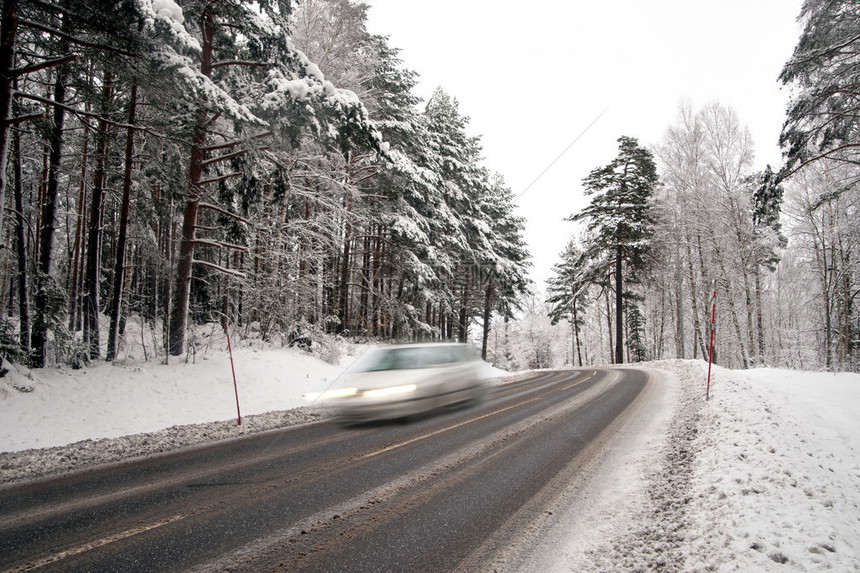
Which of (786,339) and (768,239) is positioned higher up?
(768,239)

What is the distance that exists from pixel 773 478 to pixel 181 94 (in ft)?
36.9

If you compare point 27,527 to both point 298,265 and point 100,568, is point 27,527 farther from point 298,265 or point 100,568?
point 298,265

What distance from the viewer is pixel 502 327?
61.7m

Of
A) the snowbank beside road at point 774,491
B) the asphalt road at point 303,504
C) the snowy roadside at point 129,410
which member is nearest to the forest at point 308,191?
the snowy roadside at point 129,410

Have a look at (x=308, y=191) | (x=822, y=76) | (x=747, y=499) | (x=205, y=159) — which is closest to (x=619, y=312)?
(x=822, y=76)

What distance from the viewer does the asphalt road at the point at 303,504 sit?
119 inches

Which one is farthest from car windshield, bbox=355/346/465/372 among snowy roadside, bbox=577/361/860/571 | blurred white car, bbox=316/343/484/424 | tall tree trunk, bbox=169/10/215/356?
tall tree trunk, bbox=169/10/215/356

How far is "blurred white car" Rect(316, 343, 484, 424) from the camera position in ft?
21.7

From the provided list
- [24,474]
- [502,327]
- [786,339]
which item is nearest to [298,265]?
[24,474]

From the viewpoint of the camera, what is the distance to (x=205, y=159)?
12227 millimetres

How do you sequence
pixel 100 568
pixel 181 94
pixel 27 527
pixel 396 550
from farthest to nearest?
pixel 181 94 → pixel 27 527 → pixel 396 550 → pixel 100 568

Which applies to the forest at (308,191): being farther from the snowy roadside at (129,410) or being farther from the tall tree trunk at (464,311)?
the snowy roadside at (129,410)

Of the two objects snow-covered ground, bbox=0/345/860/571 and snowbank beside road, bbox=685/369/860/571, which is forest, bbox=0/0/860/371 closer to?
snow-covered ground, bbox=0/345/860/571

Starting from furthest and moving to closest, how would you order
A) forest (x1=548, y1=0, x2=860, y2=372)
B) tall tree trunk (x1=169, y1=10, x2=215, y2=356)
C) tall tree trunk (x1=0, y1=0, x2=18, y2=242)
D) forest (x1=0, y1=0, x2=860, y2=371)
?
forest (x1=548, y1=0, x2=860, y2=372), tall tree trunk (x1=169, y1=10, x2=215, y2=356), forest (x1=0, y1=0, x2=860, y2=371), tall tree trunk (x1=0, y1=0, x2=18, y2=242)
